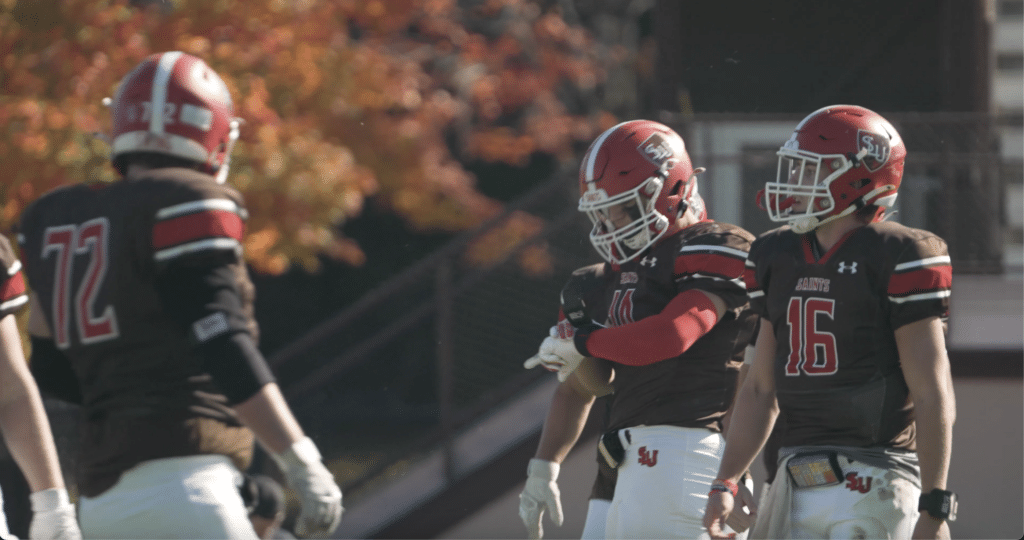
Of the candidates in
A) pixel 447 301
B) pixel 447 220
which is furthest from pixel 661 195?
pixel 447 220

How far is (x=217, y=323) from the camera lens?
10.0ft

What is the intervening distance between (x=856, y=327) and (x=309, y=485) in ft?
5.67

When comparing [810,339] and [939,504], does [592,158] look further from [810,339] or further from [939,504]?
[939,504]

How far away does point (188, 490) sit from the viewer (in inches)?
123

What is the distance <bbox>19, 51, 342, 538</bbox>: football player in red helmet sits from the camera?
10.1 feet

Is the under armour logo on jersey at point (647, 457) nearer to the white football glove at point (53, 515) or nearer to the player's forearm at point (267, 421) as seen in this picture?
the player's forearm at point (267, 421)

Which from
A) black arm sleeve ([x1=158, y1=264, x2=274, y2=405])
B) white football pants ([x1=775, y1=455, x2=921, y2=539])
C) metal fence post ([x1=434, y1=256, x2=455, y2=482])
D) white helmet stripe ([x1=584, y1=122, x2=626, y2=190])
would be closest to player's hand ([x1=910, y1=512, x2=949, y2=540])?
white football pants ([x1=775, y1=455, x2=921, y2=539])

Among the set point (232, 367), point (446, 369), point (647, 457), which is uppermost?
point (232, 367)

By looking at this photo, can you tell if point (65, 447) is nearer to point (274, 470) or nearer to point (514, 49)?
point (274, 470)

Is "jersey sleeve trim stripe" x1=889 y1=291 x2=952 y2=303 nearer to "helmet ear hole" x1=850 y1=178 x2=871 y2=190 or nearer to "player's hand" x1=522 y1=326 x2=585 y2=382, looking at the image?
"helmet ear hole" x1=850 y1=178 x2=871 y2=190

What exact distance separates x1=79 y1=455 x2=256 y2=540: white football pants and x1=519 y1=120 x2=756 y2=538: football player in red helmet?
143cm

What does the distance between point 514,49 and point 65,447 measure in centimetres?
715

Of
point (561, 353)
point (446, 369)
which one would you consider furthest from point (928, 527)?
point (446, 369)

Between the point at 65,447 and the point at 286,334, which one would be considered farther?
the point at 286,334
